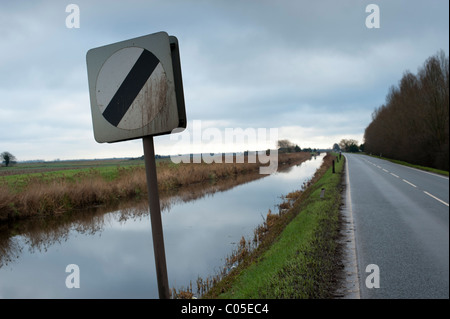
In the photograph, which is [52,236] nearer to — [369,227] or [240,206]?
[240,206]

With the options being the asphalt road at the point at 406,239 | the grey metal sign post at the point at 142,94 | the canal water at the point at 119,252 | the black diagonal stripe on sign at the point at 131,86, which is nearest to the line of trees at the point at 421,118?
the asphalt road at the point at 406,239

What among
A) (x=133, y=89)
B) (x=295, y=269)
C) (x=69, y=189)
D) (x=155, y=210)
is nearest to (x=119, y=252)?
(x=295, y=269)

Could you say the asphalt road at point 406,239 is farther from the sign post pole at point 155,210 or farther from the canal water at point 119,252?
the canal water at point 119,252

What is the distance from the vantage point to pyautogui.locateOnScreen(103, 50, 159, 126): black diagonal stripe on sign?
1.65m

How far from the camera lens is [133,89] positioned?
1665mm

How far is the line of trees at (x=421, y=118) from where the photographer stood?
57.3 inches

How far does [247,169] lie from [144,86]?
113 ft

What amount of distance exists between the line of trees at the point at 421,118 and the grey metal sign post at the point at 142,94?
1.41 metres

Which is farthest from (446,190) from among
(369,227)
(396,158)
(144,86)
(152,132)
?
(369,227)

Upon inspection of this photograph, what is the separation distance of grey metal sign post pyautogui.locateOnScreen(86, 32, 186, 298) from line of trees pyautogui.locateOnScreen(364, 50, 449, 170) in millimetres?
1413

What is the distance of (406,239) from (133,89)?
2.42m

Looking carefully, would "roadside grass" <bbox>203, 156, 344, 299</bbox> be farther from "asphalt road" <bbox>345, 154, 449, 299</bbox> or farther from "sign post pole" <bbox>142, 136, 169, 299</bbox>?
"sign post pole" <bbox>142, 136, 169, 299</bbox>

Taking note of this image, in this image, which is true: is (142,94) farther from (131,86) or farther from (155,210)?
(155,210)
